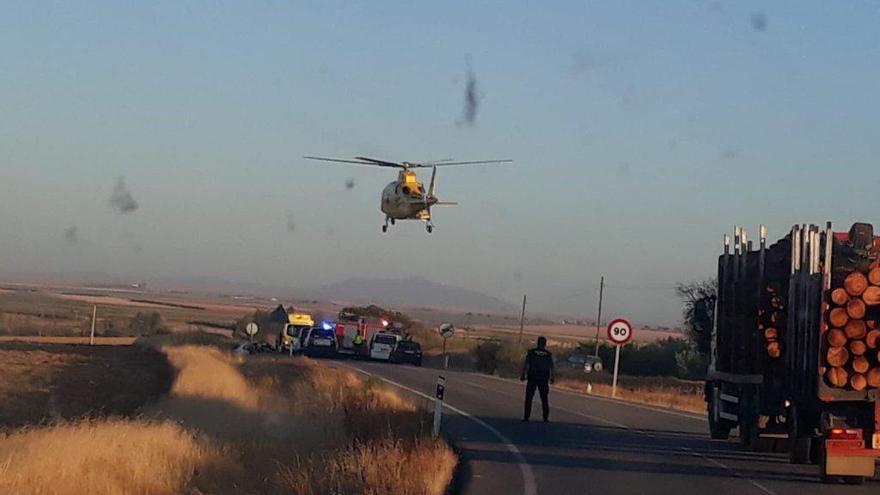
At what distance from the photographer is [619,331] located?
35844mm

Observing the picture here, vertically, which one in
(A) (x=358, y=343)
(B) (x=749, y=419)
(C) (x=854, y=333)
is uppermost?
(C) (x=854, y=333)

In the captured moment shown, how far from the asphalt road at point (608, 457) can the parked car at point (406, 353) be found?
33434mm

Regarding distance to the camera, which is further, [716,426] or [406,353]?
[406,353]

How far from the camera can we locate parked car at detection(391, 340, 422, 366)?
210ft

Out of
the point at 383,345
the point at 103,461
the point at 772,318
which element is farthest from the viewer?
the point at 383,345

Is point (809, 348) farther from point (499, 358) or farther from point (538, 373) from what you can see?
point (499, 358)

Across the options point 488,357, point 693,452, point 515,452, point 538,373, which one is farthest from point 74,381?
point 693,452

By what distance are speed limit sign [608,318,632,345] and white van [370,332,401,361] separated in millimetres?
29704

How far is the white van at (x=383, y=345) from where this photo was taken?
64.8 meters

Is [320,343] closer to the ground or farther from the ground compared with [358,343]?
closer to the ground

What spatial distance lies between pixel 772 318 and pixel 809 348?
103 inches

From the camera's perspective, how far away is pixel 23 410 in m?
40.4

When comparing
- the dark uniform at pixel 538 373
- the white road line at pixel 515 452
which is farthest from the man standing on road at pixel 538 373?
the white road line at pixel 515 452

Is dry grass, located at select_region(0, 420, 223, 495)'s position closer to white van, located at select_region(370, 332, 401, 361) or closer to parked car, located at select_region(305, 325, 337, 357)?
parked car, located at select_region(305, 325, 337, 357)
